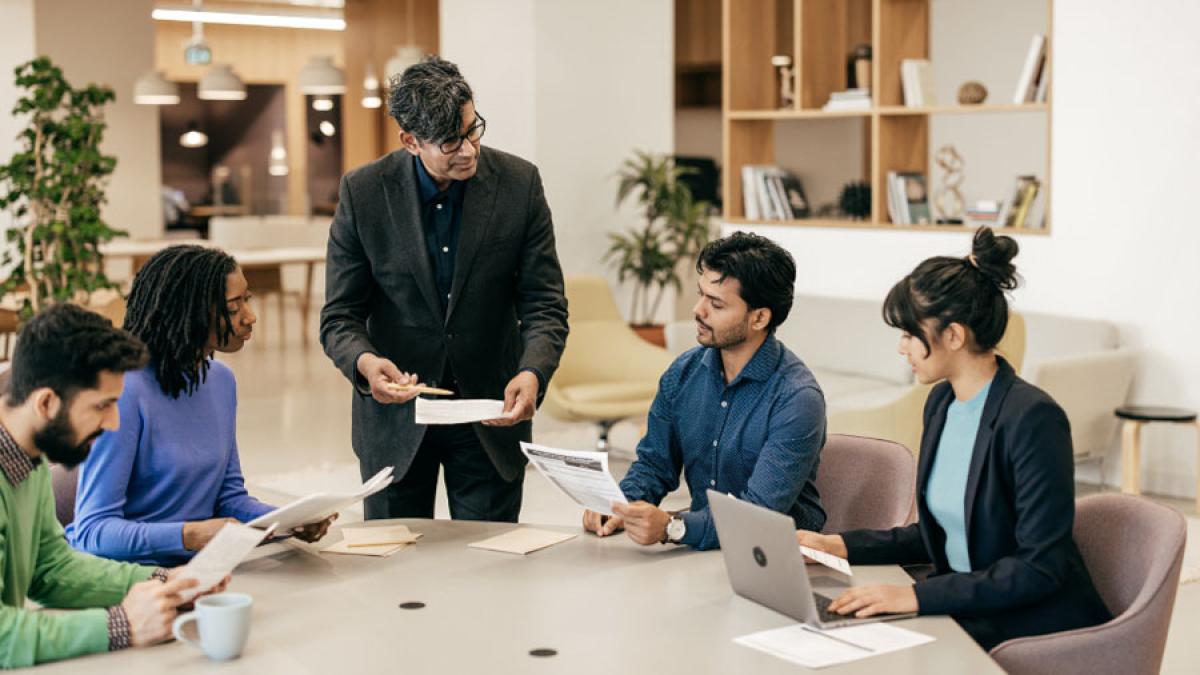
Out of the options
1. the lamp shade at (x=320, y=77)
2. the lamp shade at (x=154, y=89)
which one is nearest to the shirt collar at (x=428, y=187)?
the lamp shade at (x=154, y=89)

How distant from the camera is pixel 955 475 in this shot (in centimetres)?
270

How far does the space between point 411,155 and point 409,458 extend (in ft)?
2.36

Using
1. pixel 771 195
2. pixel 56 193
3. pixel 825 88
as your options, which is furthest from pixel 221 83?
pixel 825 88

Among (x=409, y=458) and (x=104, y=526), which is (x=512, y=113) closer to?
(x=409, y=458)

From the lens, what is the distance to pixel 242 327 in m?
2.90

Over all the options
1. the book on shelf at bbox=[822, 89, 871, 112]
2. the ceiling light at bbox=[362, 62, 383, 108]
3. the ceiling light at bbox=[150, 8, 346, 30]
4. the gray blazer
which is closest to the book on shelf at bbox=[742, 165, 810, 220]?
the book on shelf at bbox=[822, 89, 871, 112]

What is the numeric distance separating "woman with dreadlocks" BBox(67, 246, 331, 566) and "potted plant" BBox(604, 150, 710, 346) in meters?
5.76

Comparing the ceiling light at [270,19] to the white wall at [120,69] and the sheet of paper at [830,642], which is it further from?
the sheet of paper at [830,642]

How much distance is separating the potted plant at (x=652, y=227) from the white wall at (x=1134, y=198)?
91.8 inches

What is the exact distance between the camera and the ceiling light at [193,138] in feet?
61.9

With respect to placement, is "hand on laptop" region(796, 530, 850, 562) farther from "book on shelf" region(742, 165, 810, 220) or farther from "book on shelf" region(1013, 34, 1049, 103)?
"book on shelf" region(742, 165, 810, 220)

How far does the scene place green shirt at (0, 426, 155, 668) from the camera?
213 cm

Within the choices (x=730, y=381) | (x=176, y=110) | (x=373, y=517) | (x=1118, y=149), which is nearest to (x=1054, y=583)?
(x=730, y=381)

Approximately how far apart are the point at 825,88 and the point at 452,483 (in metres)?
5.22
